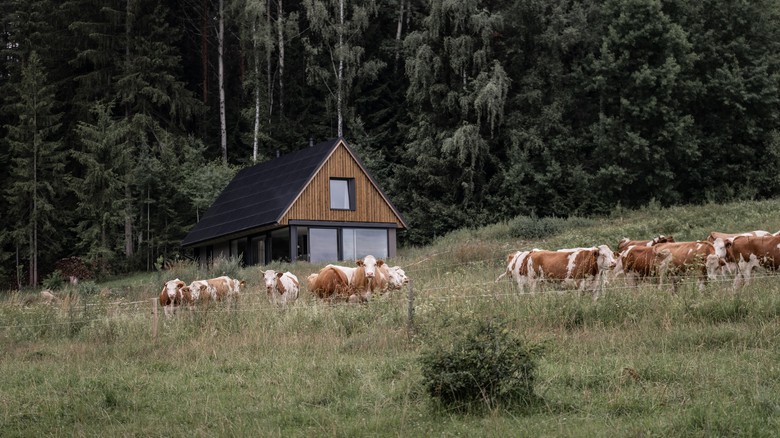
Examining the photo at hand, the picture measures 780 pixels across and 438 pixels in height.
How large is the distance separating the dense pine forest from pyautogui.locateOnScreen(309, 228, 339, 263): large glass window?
10.2 m

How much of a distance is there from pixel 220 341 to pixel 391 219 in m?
30.2

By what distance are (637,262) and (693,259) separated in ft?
5.24

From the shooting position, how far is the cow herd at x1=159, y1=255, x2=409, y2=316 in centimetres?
2295

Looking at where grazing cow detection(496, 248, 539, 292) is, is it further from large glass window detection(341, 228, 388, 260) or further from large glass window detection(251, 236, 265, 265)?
large glass window detection(251, 236, 265, 265)

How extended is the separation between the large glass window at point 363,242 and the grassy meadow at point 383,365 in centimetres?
2336

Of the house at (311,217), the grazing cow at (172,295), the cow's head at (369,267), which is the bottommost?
the grazing cow at (172,295)

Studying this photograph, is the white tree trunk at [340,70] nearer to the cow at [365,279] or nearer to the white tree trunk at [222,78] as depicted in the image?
the white tree trunk at [222,78]

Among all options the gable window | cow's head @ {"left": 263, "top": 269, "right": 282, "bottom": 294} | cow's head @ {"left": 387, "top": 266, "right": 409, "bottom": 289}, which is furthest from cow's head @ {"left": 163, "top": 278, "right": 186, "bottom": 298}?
the gable window

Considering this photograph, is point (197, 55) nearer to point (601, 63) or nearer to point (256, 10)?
point (256, 10)

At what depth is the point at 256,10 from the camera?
5731 centimetres

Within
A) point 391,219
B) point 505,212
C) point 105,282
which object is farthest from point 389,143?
point 105,282

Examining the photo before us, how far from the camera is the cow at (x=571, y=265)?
21.3 m

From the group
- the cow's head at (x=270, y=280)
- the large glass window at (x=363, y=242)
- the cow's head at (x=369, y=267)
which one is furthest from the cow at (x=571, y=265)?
the large glass window at (x=363, y=242)

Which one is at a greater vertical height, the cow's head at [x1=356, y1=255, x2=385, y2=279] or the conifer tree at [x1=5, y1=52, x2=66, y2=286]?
the conifer tree at [x1=5, y1=52, x2=66, y2=286]
